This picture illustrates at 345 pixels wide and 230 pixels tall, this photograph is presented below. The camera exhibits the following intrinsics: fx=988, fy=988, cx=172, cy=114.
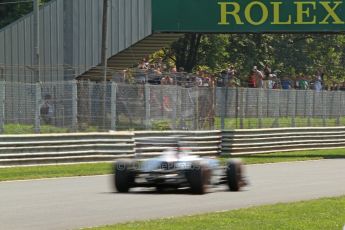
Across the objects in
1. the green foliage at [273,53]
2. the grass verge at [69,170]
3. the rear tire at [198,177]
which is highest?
the green foliage at [273,53]

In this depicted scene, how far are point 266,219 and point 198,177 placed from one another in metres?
3.43

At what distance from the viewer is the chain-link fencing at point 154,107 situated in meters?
22.6

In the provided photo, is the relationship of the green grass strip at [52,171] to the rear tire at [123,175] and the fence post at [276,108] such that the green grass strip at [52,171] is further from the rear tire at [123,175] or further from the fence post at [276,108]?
the fence post at [276,108]

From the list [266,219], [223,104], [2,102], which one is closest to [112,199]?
[266,219]

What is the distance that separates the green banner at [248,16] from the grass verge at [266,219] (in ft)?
63.2

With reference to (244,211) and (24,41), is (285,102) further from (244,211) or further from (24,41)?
(244,211)

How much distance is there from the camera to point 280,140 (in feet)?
99.5

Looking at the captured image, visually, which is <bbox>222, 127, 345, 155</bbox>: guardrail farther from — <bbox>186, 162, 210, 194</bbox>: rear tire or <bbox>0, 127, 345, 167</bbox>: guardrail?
<bbox>186, 162, 210, 194</bbox>: rear tire

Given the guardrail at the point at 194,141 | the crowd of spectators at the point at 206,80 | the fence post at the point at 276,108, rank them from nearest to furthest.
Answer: the guardrail at the point at 194,141
the crowd of spectators at the point at 206,80
the fence post at the point at 276,108

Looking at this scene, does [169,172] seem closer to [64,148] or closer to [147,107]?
[64,148]

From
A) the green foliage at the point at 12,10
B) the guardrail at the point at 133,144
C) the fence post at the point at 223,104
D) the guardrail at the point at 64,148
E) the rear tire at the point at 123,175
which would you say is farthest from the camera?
the green foliage at the point at 12,10

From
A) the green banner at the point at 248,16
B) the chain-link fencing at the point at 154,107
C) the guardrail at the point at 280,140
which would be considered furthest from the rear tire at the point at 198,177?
the green banner at the point at 248,16

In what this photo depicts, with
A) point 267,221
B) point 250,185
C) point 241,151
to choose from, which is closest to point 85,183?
point 250,185

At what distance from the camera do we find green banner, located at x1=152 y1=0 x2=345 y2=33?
31.9 m
